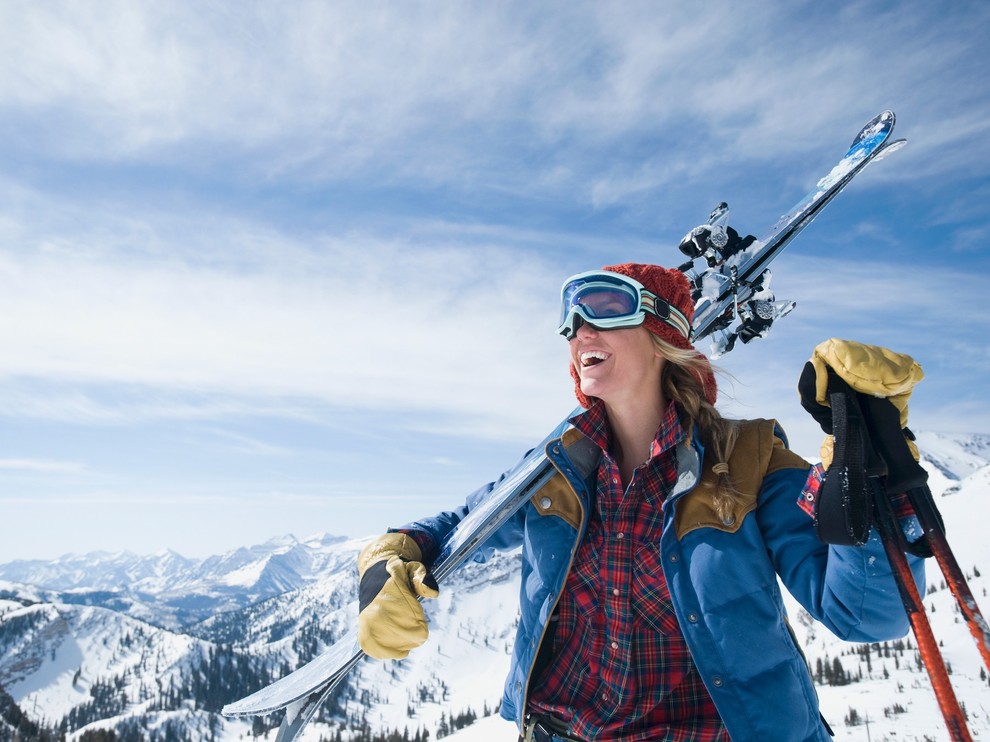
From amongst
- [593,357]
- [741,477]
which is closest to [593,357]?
[593,357]

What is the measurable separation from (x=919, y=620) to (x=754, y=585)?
35.6 inches

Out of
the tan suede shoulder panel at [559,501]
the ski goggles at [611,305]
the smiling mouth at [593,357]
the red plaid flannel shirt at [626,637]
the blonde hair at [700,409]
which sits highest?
the ski goggles at [611,305]

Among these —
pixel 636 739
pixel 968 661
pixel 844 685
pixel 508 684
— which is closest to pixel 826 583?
Result: pixel 636 739

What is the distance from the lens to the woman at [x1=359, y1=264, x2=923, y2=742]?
291 cm

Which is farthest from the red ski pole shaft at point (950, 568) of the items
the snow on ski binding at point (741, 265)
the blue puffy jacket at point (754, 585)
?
the snow on ski binding at point (741, 265)

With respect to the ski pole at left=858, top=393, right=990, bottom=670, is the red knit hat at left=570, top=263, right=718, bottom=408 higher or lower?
higher

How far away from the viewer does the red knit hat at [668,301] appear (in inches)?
164

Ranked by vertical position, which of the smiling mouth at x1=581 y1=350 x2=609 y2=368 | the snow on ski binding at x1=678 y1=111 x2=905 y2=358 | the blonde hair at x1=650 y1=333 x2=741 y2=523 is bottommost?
the blonde hair at x1=650 y1=333 x2=741 y2=523

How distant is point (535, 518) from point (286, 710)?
2.70 m

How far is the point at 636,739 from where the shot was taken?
305cm

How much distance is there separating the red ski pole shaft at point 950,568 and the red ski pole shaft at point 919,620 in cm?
11

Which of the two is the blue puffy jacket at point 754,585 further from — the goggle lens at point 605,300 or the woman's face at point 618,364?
Result: the goggle lens at point 605,300

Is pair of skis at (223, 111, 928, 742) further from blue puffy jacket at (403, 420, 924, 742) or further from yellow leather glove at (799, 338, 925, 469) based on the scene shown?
yellow leather glove at (799, 338, 925, 469)

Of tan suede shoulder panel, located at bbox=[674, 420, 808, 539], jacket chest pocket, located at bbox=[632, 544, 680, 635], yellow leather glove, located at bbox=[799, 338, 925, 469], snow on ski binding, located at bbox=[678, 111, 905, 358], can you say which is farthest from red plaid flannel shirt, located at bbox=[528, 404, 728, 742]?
snow on ski binding, located at bbox=[678, 111, 905, 358]
